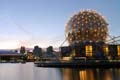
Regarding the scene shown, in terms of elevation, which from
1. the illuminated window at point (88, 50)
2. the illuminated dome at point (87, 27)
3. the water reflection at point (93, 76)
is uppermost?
the illuminated dome at point (87, 27)

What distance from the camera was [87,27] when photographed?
275 ft

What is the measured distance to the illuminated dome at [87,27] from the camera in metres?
82.4

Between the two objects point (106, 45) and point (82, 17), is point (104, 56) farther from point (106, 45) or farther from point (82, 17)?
point (82, 17)

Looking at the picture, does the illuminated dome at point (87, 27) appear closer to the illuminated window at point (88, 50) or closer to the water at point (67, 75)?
the illuminated window at point (88, 50)

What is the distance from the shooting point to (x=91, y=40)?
85500mm

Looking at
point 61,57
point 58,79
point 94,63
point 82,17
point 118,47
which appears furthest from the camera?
point 61,57

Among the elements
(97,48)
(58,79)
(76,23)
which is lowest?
(58,79)

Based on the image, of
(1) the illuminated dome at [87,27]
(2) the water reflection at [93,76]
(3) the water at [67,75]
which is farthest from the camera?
(1) the illuminated dome at [87,27]

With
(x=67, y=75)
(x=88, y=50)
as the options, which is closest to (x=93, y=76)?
(x=67, y=75)

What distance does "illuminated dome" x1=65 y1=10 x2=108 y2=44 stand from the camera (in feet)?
270

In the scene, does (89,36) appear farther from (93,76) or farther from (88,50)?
(93,76)

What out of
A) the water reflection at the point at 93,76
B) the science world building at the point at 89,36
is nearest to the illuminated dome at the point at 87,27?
the science world building at the point at 89,36

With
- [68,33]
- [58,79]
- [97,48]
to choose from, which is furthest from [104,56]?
[58,79]

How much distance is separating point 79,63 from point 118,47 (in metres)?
17.4
